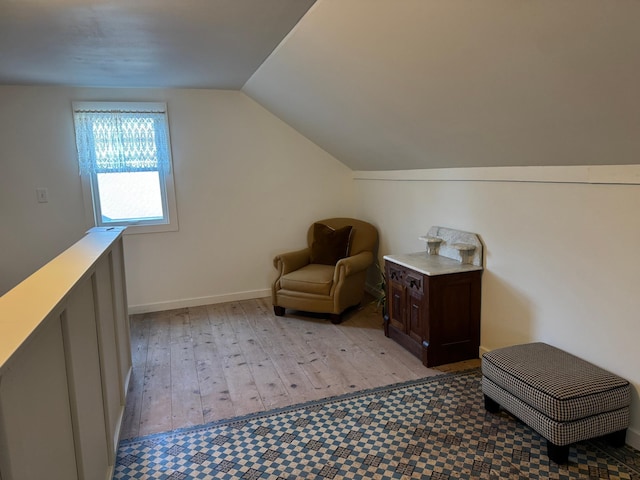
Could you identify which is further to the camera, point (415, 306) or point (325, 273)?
point (325, 273)

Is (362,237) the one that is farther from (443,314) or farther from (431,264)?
(443,314)

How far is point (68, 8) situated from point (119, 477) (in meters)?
2.15

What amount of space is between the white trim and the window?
226cm

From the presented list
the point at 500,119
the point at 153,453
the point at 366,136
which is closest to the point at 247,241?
the point at 366,136

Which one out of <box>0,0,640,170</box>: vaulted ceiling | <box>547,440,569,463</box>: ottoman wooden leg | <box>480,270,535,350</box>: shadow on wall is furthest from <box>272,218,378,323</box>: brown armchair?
<box>547,440,569,463</box>: ottoman wooden leg

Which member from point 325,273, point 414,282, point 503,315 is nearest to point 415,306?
point 414,282

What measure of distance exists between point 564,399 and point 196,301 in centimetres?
344

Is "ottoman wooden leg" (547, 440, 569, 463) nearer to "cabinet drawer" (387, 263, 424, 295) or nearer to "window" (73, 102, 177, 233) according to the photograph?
"cabinet drawer" (387, 263, 424, 295)

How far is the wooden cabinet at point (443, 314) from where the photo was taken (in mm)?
2875

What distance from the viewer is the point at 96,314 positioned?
6.30ft

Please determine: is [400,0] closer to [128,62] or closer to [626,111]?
[626,111]

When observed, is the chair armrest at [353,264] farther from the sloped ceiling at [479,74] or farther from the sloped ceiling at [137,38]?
the sloped ceiling at [137,38]

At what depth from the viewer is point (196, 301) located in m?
4.51

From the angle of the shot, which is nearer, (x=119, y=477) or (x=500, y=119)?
(x=119, y=477)
